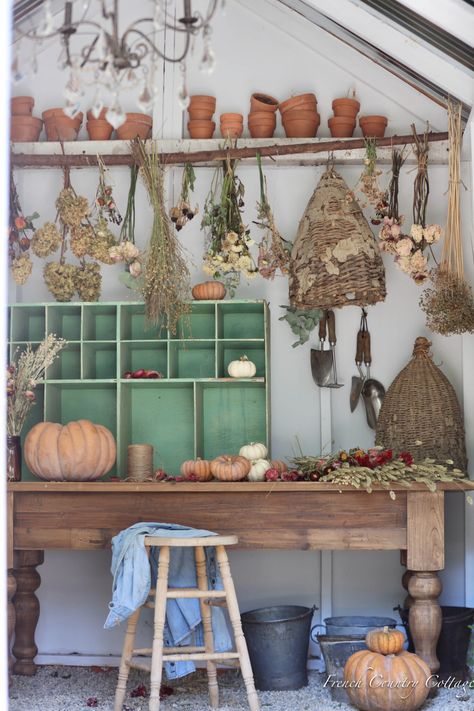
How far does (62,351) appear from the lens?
562cm

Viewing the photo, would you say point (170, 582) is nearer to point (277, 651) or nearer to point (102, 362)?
point (277, 651)

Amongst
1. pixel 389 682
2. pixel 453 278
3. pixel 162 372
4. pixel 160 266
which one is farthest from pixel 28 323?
pixel 389 682

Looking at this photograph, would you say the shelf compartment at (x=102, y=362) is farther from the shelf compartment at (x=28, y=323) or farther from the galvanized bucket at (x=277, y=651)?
the galvanized bucket at (x=277, y=651)

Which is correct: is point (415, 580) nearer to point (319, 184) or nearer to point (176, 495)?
point (176, 495)

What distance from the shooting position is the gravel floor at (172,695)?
4445mm

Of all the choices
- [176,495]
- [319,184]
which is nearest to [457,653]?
[176,495]

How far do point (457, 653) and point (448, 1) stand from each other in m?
3.16

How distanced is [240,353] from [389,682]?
2.16 meters

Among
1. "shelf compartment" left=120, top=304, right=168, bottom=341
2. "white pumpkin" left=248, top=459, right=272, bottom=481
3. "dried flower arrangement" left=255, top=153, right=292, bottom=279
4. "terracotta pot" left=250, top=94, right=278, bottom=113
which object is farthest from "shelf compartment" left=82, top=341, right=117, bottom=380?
"terracotta pot" left=250, top=94, right=278, bottom=113

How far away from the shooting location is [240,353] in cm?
562

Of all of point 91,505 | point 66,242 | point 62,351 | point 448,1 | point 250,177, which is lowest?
point 91,505

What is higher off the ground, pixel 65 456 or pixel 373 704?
pixel 65 456

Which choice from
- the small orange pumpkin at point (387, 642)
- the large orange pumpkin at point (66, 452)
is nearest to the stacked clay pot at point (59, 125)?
the large orange pumpkin at point (66, 452)

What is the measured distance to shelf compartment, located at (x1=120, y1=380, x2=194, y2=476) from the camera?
555 centimetres
